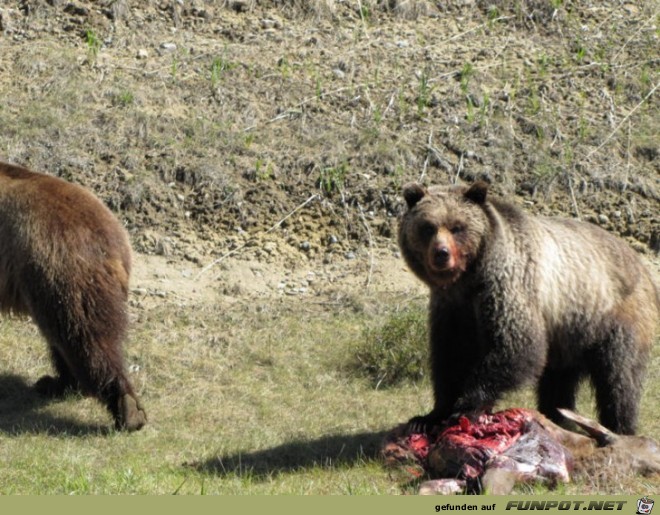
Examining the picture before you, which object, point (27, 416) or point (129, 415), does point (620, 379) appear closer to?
point (129, 415)

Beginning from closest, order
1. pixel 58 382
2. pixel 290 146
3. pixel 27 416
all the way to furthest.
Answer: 1. pixel 27 416
2. pixel 58 382
3. pixel 290 146

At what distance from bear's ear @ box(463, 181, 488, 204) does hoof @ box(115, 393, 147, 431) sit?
299 centimetres

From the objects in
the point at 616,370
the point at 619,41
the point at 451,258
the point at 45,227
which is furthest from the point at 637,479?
the point at 619,41

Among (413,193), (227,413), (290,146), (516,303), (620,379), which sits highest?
(413,193)

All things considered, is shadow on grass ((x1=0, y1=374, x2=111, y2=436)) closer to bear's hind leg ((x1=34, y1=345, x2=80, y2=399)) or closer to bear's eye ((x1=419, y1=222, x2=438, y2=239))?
bear's hind leg ((x1=34, y1=345, x2=80, y2=399))

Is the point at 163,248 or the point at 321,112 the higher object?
the point at 321,112

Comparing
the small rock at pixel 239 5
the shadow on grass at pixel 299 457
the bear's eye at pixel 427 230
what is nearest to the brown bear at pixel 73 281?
the shadow on grass at pixel 299 457

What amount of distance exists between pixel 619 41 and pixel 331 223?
538cm

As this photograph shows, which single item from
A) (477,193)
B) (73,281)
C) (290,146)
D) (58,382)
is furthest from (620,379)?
(290,146)

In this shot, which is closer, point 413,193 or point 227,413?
point 413,193

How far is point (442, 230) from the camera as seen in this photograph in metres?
7.66

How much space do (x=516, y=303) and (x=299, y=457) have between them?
1.93 metres

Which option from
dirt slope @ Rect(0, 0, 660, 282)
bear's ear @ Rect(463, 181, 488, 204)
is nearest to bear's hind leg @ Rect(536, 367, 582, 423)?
bear's ear @ Rect(463, 181, 488, 204)

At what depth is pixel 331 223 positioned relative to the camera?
507 inches
